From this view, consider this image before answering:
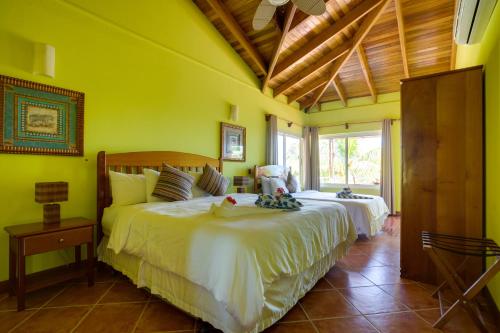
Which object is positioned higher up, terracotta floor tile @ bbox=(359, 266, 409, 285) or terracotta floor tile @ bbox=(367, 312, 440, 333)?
terracotta floor tile @ bbox=(367, 312, 440, 333)

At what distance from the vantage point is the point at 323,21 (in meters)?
4.00

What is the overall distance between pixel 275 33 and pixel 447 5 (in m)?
2.53

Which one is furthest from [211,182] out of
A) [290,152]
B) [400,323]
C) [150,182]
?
[290,152]

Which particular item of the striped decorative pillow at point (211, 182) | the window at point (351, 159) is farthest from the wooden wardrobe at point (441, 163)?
the window at point (351, 159)

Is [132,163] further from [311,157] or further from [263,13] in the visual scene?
[311,157]

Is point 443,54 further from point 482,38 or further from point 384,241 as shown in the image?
point 384,241

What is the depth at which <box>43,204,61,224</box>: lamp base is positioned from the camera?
216 cm

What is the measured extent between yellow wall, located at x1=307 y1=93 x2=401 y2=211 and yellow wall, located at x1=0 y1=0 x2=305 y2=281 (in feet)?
10.7

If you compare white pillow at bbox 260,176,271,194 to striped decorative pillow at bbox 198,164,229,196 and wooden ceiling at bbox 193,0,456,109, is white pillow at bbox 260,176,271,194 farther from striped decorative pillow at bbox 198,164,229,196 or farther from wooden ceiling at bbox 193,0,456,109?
wooden ceiling at bbox 193,0,456,109

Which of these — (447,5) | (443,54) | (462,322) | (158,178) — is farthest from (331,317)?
(443,54)

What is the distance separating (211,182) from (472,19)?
9.78 feet

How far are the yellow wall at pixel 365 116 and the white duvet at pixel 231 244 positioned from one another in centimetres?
437

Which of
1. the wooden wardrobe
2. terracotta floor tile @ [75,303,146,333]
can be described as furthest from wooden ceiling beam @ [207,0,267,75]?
terracotta floor tile @ [75,303,146,333]

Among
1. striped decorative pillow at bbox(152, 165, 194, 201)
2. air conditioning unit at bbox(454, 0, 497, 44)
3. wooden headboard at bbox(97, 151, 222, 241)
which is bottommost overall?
striped decorative pillow at bbox(152, 165, 194, 201)
